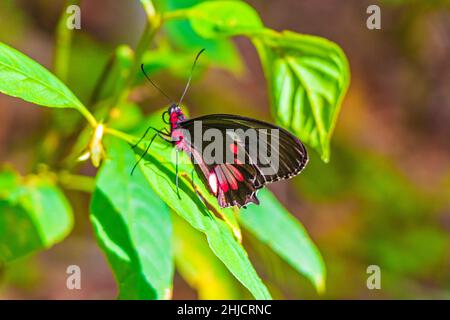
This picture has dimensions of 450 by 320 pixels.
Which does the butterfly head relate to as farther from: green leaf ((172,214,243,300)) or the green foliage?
green leaf ((172,214,243,300))

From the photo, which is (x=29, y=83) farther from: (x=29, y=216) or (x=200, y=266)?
(x=200, y=266)

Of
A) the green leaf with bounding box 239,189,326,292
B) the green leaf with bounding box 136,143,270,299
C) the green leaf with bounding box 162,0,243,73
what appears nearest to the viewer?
the green leaf with bounding box 136,143,270,299

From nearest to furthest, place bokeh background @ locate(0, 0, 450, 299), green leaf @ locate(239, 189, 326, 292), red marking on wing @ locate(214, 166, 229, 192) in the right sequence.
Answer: red marking on wing @ locate(214, 166, 229, 192) < green leaf @ locate(239, 189, 326, 292) < bokeh background @ locate(0, 0, 450, 299)

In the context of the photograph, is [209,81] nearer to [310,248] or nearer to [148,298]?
[310,248]

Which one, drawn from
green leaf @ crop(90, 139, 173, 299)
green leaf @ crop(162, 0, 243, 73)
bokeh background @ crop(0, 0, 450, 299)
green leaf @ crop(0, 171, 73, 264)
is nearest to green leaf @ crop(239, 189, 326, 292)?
green leaf @ crop(90, 139, 173, 299)

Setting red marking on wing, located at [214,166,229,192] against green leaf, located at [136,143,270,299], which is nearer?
green leaf, located at [136,143,270,299]
